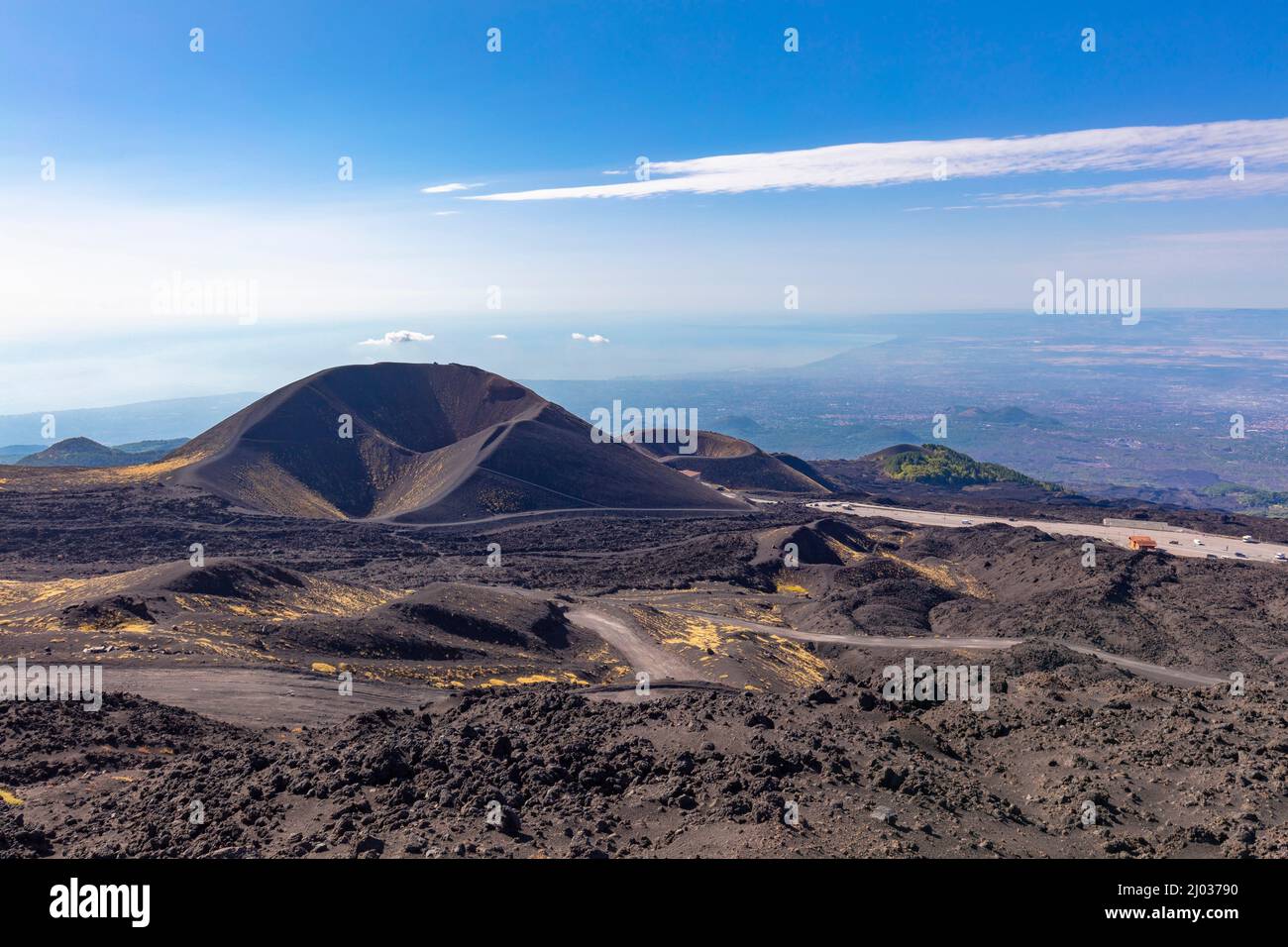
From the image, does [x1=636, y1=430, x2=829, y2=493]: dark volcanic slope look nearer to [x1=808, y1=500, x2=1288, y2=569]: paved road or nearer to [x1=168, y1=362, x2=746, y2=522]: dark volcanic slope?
[x1=808, y1=500, x2=1288, y2=569]: paved road

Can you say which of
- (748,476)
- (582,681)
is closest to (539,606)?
(582,681)

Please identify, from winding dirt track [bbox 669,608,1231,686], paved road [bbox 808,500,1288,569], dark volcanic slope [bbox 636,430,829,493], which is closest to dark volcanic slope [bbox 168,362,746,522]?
paved road [bbox 808,500,1288,569]

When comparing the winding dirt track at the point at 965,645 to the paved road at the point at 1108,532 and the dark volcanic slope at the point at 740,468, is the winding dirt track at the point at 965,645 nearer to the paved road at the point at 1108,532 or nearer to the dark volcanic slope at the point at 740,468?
the paved road at the point at 1108,532

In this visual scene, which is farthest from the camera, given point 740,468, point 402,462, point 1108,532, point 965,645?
point 740,468

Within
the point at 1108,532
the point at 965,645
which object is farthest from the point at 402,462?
the point at 1108,532

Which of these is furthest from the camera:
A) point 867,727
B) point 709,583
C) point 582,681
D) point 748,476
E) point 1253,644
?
point 748,476

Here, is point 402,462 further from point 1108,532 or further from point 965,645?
point 1108,532

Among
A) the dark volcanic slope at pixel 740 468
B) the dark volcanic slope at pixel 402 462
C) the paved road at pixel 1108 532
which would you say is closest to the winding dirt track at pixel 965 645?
the paved road at pixel 1108 532

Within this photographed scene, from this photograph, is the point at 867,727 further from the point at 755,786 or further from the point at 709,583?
the point at 709,583
